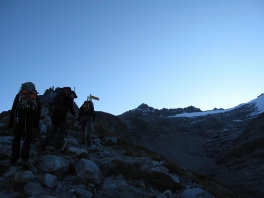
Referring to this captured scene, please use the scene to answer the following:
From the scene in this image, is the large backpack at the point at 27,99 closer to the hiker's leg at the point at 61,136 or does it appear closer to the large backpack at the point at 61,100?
the large backpack at the point at 61,100

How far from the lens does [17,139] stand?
8125 millimetres

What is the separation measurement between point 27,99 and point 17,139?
55.0 inches

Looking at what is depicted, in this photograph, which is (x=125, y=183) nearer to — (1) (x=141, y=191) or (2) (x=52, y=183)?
(1) (x=141, y=191)

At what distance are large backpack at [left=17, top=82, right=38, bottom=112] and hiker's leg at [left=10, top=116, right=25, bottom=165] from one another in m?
0.38

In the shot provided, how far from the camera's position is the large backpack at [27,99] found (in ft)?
26.9

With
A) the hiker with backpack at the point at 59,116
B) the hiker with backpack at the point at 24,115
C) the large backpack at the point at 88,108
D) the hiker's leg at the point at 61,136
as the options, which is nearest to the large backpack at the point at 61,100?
the hiker with backpack at the point at 59,116

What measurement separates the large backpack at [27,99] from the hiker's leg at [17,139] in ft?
1.24

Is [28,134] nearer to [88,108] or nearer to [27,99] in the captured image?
[27,99]

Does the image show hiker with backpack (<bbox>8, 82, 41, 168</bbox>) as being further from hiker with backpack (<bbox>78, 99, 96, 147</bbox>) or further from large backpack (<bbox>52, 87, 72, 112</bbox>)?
hiker with backpack (<bbox>78, 99, 96, 147</bbox>)

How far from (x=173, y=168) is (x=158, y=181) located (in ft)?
9.55

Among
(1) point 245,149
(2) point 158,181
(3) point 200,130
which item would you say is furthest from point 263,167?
(3) point 200,130

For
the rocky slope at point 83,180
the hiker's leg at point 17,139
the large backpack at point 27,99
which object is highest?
the large backpack at point 27,99

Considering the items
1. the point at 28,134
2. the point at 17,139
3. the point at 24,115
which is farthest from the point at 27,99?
the point at 17,139

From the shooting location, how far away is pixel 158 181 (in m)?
8.59
